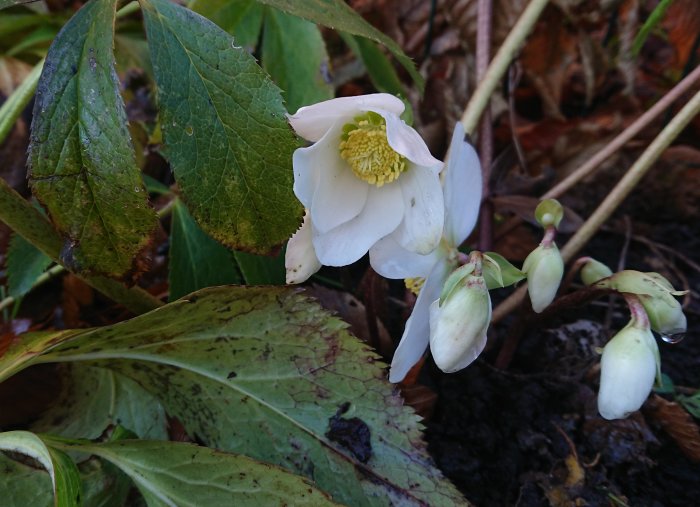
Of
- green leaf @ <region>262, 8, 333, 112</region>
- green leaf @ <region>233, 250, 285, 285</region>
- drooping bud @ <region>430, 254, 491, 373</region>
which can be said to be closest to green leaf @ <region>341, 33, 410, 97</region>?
green leaf @ <region>262, 8, 333, 112</region>

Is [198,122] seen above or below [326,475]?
above

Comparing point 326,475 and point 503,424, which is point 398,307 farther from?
point 326,475

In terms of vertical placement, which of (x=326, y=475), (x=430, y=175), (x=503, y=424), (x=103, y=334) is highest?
(x=430, y=175)

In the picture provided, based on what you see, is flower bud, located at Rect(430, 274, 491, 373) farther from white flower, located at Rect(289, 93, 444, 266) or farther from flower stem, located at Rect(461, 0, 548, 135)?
flower stem, located at Rect(461, 0, 548, 135)

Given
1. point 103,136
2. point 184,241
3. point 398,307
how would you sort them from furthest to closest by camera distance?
point 398,307, point 184,241, point 103,136

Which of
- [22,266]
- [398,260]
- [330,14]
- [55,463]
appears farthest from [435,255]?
[22,266]

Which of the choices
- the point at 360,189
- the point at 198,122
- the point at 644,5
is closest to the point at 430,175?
the point at 360,189

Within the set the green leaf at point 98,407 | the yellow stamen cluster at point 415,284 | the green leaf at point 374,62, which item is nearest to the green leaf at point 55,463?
the green leaf at point 98,407

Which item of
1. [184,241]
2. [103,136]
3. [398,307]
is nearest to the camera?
[103,136]
